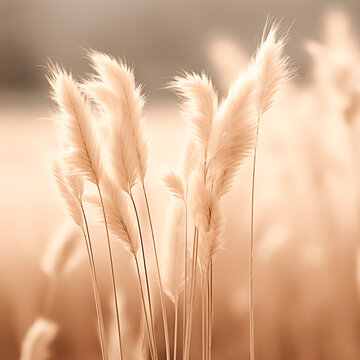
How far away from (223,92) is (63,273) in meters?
0.66

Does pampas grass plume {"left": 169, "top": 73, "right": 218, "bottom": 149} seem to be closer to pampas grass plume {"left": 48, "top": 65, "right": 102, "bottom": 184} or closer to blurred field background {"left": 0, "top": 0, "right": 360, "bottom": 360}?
pampas grass plume {"left": 48, "top": 65, "right": 102, "bottom": 184}

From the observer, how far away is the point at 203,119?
1.00 meters

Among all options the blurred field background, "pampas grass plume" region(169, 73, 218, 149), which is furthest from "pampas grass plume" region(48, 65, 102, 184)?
the blurred field background

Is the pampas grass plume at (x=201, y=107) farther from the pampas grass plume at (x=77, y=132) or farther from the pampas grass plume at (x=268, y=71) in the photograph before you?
the pampas grass plume at (x=77, y=132)

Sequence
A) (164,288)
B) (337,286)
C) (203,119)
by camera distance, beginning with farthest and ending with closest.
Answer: (337,286) < (164,288) < (203,119)

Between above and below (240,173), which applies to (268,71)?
above

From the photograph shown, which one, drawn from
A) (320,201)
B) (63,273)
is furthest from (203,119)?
(63,273)

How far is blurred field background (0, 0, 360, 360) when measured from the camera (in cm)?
131

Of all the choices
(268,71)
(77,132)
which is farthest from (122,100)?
(268,71)

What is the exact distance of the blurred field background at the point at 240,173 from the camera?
1.31 metres

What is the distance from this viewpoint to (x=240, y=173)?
1337mm

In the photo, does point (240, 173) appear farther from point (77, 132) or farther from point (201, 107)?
point (77, 132)

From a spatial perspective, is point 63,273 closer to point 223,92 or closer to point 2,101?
point 2,101

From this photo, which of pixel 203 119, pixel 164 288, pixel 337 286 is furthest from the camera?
pixel 337 286
